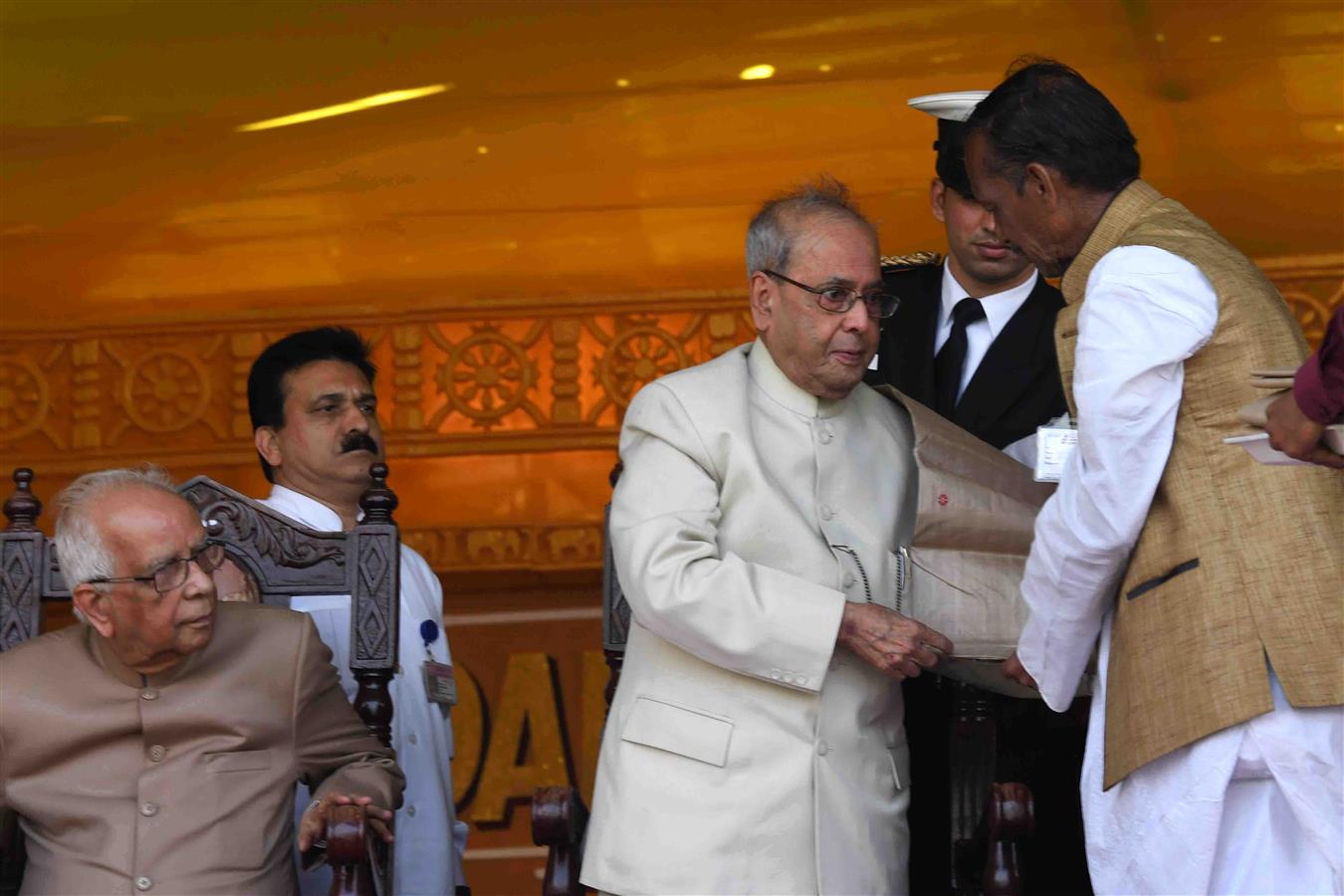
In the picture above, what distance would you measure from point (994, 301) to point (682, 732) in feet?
4.32

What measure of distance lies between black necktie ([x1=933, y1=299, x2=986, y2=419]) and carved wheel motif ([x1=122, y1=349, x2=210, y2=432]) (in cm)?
323

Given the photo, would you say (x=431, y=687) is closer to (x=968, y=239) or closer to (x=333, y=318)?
(x=968, y=239)

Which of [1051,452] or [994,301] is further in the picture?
[994,301]

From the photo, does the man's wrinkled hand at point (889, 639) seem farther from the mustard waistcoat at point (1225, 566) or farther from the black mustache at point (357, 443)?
the black mustache at point (357, 443)

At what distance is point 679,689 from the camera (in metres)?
3.08

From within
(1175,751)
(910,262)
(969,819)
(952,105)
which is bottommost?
(969,819)

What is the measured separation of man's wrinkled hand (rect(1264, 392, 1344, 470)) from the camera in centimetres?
230

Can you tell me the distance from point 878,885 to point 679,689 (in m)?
0.43

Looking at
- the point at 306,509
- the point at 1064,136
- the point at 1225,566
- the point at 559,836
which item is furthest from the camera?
the point at 306,509

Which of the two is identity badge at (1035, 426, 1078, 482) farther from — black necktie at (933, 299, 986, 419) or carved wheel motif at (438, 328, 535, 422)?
carved wheel motif at (438, 328, 535, 422)

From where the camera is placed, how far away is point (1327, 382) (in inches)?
89.1

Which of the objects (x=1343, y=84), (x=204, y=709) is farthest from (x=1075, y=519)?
(x=1343, y=84)

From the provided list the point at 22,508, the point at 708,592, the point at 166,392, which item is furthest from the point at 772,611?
the point at 166,392

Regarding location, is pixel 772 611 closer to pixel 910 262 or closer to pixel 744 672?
pixel 744 672
